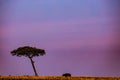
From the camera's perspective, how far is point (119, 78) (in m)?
57.1

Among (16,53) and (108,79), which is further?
(16,53)

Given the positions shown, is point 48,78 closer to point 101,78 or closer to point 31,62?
point 101,78

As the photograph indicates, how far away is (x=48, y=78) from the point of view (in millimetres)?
56594

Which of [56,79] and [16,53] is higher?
[16,53]

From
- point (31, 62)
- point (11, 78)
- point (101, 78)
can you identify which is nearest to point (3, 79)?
point (11, 78)

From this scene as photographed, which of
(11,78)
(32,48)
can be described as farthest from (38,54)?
(11,78)

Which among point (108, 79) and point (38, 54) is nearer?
point (108, 79)

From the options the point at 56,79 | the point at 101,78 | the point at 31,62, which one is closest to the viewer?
the point at 56,79

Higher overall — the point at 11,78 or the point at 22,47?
the point at 22,47

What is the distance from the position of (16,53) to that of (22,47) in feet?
7.80

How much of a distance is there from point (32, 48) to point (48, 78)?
48095 millimetres

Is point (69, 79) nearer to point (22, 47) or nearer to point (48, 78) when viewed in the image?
point (48, 78)

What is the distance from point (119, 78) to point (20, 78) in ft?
43.5

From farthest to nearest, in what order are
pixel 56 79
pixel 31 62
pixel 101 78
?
pixel 31 62, pixel 101 78, pixel 56 79
